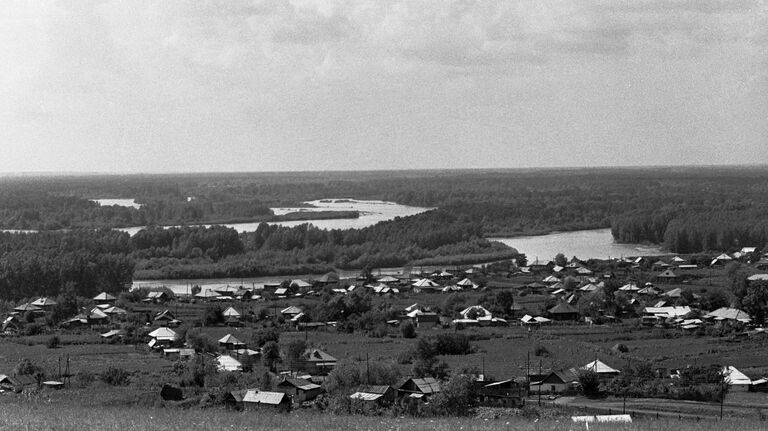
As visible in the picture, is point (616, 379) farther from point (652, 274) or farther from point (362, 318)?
point (652, 274)

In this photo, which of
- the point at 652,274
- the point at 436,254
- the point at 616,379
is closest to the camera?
the point at 616,379

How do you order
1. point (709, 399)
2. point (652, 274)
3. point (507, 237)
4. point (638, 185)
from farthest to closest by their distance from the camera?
point (638, 185), point (507, 237), point (652, 274), point (709, 399)

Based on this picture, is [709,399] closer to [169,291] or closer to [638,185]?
[169,291]

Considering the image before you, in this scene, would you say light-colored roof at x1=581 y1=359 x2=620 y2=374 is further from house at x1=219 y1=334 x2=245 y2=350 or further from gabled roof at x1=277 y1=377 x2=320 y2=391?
house at x1=219 y1=334 x2=245 y2=350

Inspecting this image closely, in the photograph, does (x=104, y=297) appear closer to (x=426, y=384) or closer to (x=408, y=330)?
(x=408, y=330)

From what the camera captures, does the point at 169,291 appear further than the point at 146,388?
Yes

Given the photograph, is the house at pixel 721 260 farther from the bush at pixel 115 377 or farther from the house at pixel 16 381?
the house at pixel 16 381

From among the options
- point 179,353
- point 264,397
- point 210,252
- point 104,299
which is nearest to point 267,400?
point 264,397

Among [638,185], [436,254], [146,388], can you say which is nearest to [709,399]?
[146,388]
